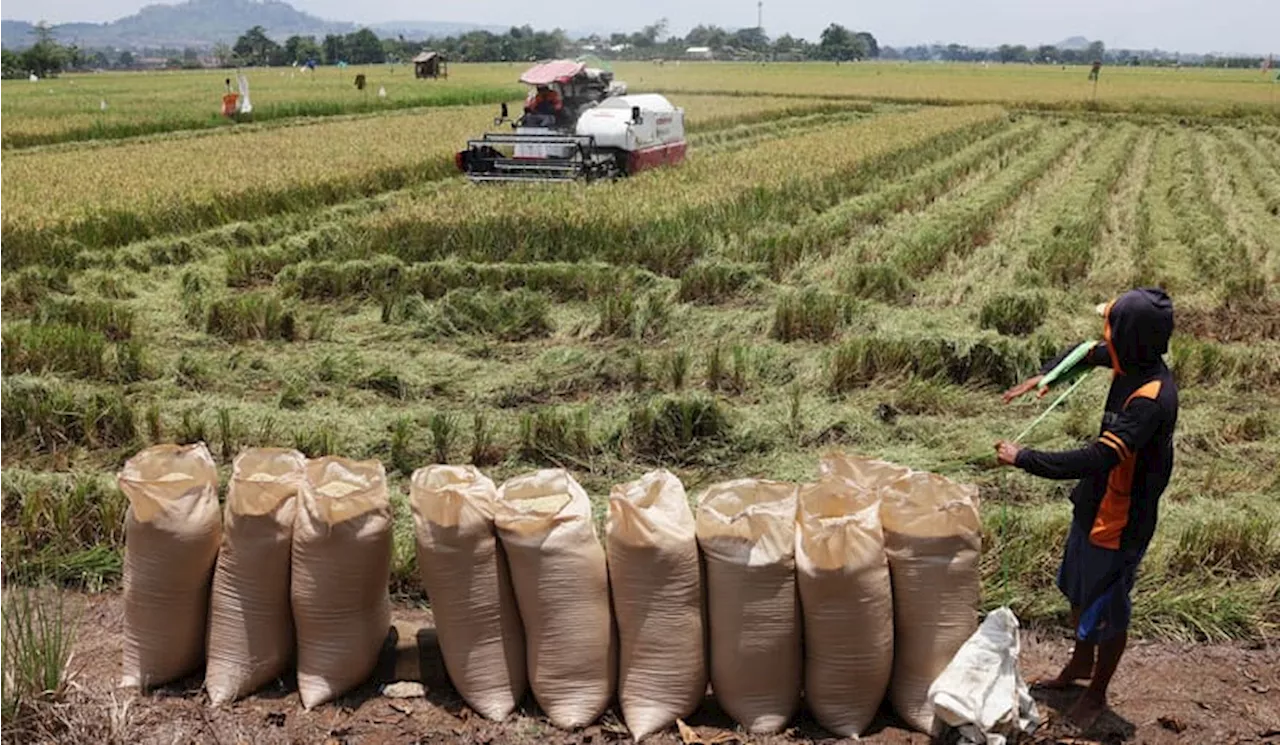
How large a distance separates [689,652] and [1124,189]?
15730 millimetres

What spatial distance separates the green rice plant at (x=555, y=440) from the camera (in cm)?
582

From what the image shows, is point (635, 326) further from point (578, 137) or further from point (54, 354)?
point (578, 137)

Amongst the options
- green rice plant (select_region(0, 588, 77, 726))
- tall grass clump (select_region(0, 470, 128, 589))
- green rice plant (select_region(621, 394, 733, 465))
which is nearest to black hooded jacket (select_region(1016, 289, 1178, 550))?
green rice plant (select_region(621, 394, 733, 465))

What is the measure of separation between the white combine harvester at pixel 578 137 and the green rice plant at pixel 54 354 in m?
8.35

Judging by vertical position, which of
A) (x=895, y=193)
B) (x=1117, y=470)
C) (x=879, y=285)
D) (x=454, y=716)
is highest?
(x=895, y=193)

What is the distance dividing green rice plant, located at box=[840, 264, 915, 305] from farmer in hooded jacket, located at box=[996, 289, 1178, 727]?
19.3 feet

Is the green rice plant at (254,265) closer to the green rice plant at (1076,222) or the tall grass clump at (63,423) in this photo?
the tall grass clump at (63,423)

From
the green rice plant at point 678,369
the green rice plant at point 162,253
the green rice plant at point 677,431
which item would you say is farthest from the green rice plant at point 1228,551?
the green rice plant at point 162,253

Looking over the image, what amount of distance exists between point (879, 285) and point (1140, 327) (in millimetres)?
6317

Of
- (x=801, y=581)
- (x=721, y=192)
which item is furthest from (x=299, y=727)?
(x=721, y=192)

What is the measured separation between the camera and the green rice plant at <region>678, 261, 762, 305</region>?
9266 mm

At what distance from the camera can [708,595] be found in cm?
342

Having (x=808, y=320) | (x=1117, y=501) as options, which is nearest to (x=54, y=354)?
(x=808, y=320)

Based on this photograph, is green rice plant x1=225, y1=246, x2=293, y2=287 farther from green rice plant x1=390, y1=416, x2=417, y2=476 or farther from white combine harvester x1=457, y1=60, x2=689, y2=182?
white combine harvester x1=457, y1=60, x2=689, y2=182
